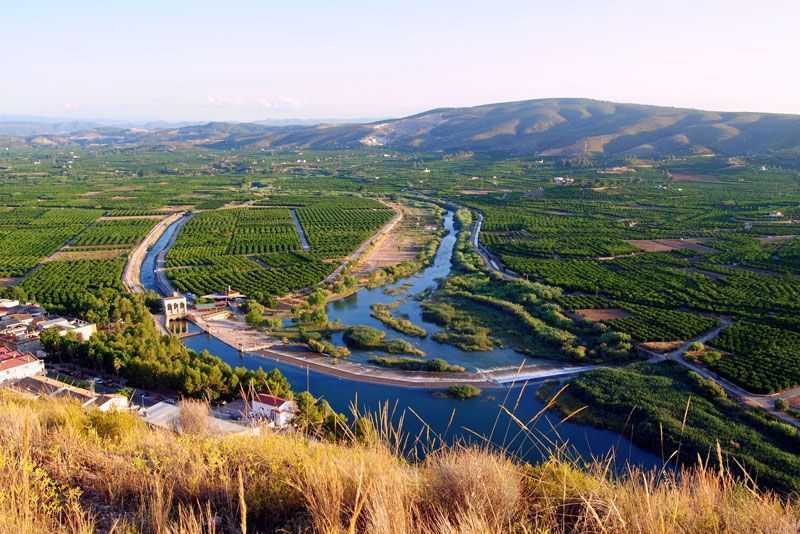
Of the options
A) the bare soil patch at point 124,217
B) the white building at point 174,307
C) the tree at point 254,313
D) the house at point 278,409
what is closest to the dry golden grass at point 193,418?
the house at point 278,409

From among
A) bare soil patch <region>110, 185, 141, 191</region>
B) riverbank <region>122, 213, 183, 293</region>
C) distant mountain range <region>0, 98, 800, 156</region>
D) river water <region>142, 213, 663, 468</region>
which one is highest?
distant mountain range <region>0, 98, 800, 156</region>

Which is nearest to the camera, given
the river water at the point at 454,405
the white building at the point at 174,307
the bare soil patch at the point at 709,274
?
the river water at the point at 454,405

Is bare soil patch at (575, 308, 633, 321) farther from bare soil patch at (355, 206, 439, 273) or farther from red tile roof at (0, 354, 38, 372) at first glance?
red tile roof at (0, 354, 38, 372)

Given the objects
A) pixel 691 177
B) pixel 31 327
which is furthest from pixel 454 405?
pixel 691 177

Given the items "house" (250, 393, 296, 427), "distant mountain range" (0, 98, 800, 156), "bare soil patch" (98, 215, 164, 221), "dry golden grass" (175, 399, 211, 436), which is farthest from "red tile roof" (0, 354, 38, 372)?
"distant mountain range" (0, 98, 800, 156)

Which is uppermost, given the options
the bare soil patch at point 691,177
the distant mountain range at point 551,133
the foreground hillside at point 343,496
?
the distant mountain range at point 551,133

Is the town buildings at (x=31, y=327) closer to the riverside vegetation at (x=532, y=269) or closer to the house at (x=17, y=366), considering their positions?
the riverside vegetation at (x=532, y=269)
